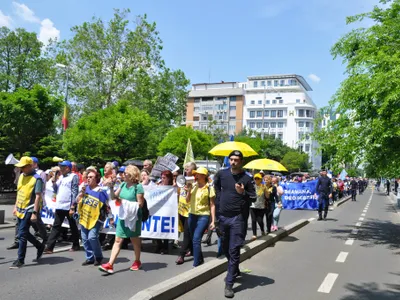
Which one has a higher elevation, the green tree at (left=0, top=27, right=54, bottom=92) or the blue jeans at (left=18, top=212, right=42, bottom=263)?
the green tree at (left=0, top=27, right=54, bottom=92)

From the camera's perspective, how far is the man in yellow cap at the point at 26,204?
6270 millimetres

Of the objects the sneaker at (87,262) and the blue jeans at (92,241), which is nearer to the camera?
the blue jeans at (92,241)

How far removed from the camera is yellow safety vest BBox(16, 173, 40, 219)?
6.36 meters

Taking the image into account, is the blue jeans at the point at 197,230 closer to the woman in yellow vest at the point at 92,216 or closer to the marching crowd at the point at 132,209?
the marching crowd at the point at 132,209

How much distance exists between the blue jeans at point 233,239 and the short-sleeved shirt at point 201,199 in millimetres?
1120

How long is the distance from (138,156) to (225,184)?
66.2ft

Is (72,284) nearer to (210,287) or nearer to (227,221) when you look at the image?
(210,287)

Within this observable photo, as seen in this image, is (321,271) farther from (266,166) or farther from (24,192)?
(266,166)

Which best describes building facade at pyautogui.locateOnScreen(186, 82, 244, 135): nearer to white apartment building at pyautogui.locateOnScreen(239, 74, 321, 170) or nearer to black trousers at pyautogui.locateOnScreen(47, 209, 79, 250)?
white apartment building at pyautogui.locateOnScreen(239, 74, 321, 170)

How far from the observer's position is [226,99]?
110m

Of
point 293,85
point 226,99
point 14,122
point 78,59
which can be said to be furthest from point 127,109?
point 293,85

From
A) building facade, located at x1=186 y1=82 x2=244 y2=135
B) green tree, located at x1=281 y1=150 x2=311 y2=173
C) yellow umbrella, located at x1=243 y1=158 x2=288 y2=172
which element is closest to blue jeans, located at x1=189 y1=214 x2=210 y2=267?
yellow umbrella, located at x1=243 y1=158 x2=288 y2=172

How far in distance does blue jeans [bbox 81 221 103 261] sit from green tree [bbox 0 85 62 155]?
1361 centimetres

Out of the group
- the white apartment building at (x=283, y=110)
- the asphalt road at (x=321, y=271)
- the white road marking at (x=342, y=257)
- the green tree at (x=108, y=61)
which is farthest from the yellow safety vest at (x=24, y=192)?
the white apartment building at (x=283, y=110)
